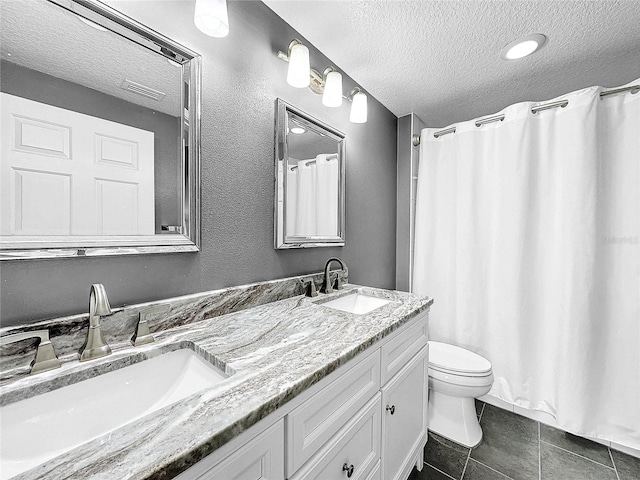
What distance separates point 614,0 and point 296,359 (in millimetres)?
1919

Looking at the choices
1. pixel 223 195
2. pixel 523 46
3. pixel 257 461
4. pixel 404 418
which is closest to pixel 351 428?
pixel 257 461

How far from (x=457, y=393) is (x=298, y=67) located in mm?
1890

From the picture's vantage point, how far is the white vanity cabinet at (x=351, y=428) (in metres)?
0.53

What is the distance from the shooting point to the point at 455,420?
1595 millimetres

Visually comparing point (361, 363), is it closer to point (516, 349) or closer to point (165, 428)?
point (165, 428)

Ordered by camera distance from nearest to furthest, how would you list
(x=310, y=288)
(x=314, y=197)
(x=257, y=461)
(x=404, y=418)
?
(x=257, y=461) < (x=404, y=418) < (x=310, y=288) < (x=314, y=197)

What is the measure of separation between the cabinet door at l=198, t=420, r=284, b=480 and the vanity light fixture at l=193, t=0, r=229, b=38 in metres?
1.18

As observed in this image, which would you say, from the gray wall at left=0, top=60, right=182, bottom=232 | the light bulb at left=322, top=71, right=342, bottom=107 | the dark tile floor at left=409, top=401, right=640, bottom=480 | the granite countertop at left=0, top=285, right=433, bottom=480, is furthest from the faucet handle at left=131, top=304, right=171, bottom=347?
the dark tile floor at left=409, top=401, right=640, bottom=480

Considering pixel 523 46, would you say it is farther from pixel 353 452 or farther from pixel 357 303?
pixel 353 452

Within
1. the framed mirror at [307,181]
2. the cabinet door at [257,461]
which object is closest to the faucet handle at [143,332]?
the cabinet door at [257,461]

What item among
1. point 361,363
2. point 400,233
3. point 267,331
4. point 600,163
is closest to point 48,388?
point 267,331

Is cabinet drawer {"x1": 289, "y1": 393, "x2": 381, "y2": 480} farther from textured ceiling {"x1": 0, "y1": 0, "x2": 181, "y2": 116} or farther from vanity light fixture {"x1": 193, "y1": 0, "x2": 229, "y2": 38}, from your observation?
vanity light fixture {"x1": 193, "y1": 0, "x2": 229, "y2": 38}

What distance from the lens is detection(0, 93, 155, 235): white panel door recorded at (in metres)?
0.64

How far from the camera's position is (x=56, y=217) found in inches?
27.4
